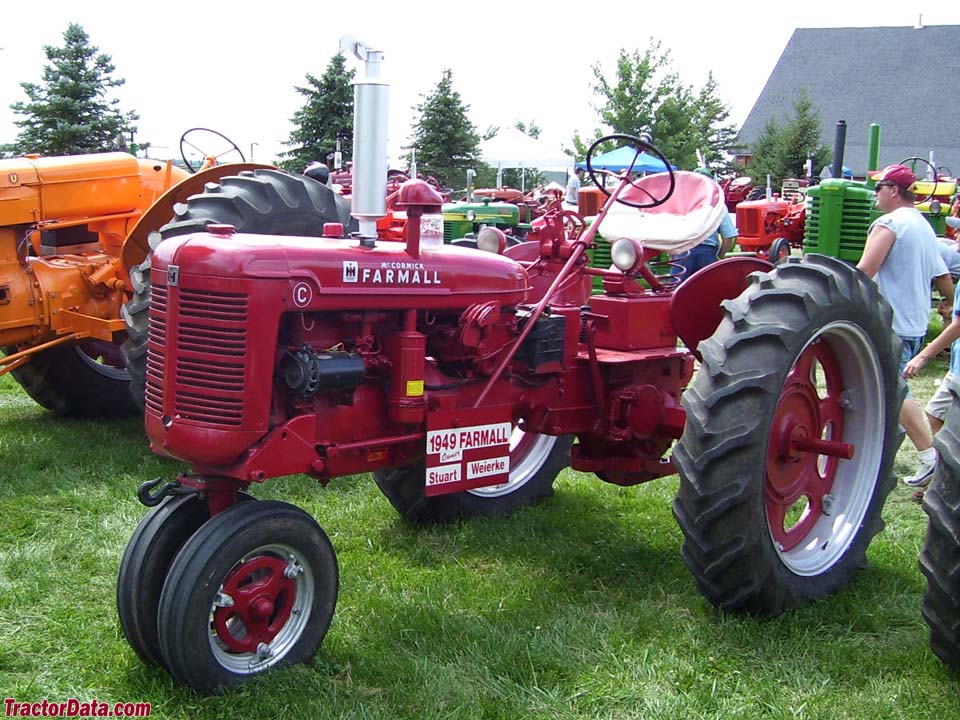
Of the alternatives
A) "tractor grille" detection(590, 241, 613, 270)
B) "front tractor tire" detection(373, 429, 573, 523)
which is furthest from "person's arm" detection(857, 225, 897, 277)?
Result: "tractor grille" detection(590, 241, 613, 270)

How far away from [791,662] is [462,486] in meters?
1.29

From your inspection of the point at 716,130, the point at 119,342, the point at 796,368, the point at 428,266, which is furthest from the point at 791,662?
the point at 716,130

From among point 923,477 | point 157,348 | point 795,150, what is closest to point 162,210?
point 157,348

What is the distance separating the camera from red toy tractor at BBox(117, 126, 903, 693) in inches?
122

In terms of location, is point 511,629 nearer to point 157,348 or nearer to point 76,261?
point 157,348

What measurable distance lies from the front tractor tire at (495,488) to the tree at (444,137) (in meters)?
27.6

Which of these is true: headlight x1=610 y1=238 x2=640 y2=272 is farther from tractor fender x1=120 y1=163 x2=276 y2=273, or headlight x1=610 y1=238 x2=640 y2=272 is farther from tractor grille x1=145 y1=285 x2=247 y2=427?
tractor fender x1=120 y1=163 x2=276 y2=273

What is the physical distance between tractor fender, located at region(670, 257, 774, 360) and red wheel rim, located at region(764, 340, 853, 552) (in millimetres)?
481

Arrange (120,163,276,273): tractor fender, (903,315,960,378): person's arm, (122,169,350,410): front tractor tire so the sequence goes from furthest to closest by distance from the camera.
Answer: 1. (120,163,276,273): tractor fender
2. (903,315,960,378): person's arm
3. (122,169,350,410): front tractor tire

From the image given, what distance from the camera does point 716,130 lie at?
1890 inches

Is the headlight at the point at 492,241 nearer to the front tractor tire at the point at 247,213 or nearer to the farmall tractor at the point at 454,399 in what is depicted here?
the farmall tractor at the point at 454,399

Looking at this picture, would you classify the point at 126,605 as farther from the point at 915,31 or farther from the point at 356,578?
the point at 915,31

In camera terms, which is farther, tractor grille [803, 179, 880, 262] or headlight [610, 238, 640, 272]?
tractor grille [803, 179, 880, 262]

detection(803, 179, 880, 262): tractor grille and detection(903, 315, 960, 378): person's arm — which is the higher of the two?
detection(803, 179, 880, 262): tractor grille
